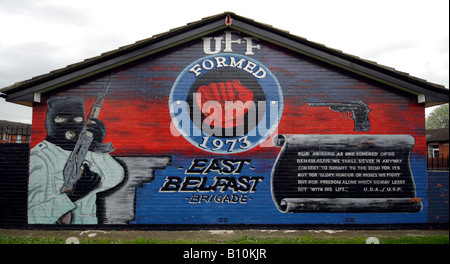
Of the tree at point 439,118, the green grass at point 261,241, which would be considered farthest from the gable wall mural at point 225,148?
the tree at point 439,118

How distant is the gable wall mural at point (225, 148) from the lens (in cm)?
718

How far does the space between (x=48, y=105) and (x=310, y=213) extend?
808 cm

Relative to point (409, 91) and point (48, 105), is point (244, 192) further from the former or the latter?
point (48, 105)

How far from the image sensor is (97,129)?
7.29 metres

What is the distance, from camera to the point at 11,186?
7.25 metres

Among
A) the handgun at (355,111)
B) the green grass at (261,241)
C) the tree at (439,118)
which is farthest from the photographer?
the tree at (439,118)

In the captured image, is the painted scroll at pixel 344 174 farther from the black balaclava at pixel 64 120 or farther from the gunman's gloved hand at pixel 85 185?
the black balaclava at pixel 64 120

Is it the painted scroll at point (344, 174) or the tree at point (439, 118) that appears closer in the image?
the painted scroll at point (344, 174)

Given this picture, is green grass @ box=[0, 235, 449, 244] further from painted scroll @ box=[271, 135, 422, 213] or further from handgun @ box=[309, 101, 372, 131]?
handgun @ box=[309, 101, 372, 131]

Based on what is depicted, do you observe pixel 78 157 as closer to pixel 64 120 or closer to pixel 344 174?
pixel 64 120

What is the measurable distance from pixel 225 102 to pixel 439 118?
208 feet

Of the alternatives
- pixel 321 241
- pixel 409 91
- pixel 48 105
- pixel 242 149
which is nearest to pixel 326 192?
pixel 321 241

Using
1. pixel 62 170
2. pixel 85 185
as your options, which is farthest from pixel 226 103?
pixel 62 170

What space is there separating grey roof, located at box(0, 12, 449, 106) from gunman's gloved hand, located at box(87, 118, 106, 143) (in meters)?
1.33
